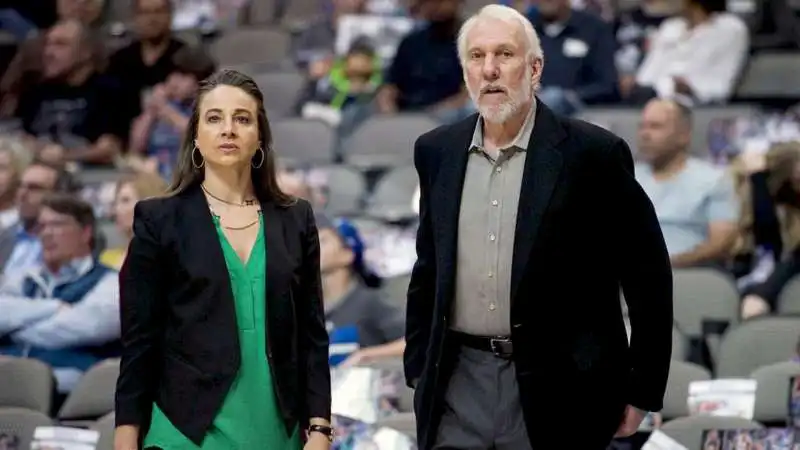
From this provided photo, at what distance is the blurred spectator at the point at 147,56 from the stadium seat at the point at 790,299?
169 inches

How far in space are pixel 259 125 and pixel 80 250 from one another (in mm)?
2955

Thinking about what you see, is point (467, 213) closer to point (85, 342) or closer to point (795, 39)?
point (85, 342)

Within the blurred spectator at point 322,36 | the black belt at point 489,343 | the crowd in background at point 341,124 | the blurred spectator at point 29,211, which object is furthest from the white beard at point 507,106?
the blurred spectator at point 322,36

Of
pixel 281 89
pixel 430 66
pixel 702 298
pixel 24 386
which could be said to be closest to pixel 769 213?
pixel 702 298

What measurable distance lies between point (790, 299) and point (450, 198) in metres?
3.52

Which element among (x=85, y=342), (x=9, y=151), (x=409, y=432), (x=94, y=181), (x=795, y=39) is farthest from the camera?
(x=795, y=39)

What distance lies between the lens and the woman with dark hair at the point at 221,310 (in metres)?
3.65

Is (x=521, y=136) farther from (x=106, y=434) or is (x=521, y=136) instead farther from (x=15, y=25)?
(x=15, y=25)

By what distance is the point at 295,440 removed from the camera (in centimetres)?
373

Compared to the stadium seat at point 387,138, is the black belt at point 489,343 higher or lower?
higher

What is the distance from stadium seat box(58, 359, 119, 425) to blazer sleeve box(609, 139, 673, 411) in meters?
2.60

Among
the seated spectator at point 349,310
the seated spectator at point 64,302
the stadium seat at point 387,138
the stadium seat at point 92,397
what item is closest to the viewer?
the stadium seat at point 92,397

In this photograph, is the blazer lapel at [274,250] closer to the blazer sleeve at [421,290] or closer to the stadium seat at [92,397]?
the blazer sleeve at [421,290]

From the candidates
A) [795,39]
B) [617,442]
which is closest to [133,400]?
[617,442]
